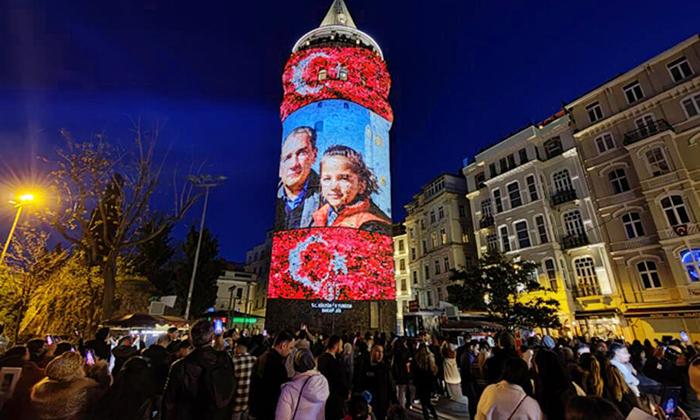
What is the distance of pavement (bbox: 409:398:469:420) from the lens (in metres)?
8.94

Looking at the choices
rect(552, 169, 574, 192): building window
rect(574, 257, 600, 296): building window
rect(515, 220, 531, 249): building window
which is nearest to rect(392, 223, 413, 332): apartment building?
rect(515, 220, 531, 249): building window

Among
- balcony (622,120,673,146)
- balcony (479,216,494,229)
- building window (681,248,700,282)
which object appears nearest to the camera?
building window (681,248,700,282)

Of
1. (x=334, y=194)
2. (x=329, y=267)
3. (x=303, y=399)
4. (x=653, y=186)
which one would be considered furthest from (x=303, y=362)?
(x=653, y=186)

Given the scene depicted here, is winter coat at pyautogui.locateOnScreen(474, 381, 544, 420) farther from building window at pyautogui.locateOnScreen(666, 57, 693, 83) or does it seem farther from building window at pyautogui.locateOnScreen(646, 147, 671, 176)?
building window at pyautogui.locateOnScreen(666, 57, 693, 83)

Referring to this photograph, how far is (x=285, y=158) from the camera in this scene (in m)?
27.3

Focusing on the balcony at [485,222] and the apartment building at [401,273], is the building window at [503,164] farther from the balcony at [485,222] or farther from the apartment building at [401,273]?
the apartment building at [401,273]

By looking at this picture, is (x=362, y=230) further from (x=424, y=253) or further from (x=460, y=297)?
(x=424, y=253)

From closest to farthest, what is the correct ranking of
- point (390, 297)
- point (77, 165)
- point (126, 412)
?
1. point (126, 412)
2. point (77, 165)
3. point (390, 297)

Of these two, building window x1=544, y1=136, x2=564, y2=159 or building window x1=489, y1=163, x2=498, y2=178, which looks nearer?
building window x1=544, y1=136, x2=564, y2=159

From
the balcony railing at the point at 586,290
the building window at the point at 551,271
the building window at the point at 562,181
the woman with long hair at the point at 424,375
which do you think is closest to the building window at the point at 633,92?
the building window at the point at 562,181

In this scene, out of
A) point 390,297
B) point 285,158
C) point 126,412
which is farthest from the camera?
point 285,158

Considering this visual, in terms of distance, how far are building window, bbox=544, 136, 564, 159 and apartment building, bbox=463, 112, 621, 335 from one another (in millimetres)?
87

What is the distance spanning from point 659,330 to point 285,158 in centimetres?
2804

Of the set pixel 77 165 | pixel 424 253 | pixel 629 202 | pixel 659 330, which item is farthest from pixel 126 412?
pixel 424 253
